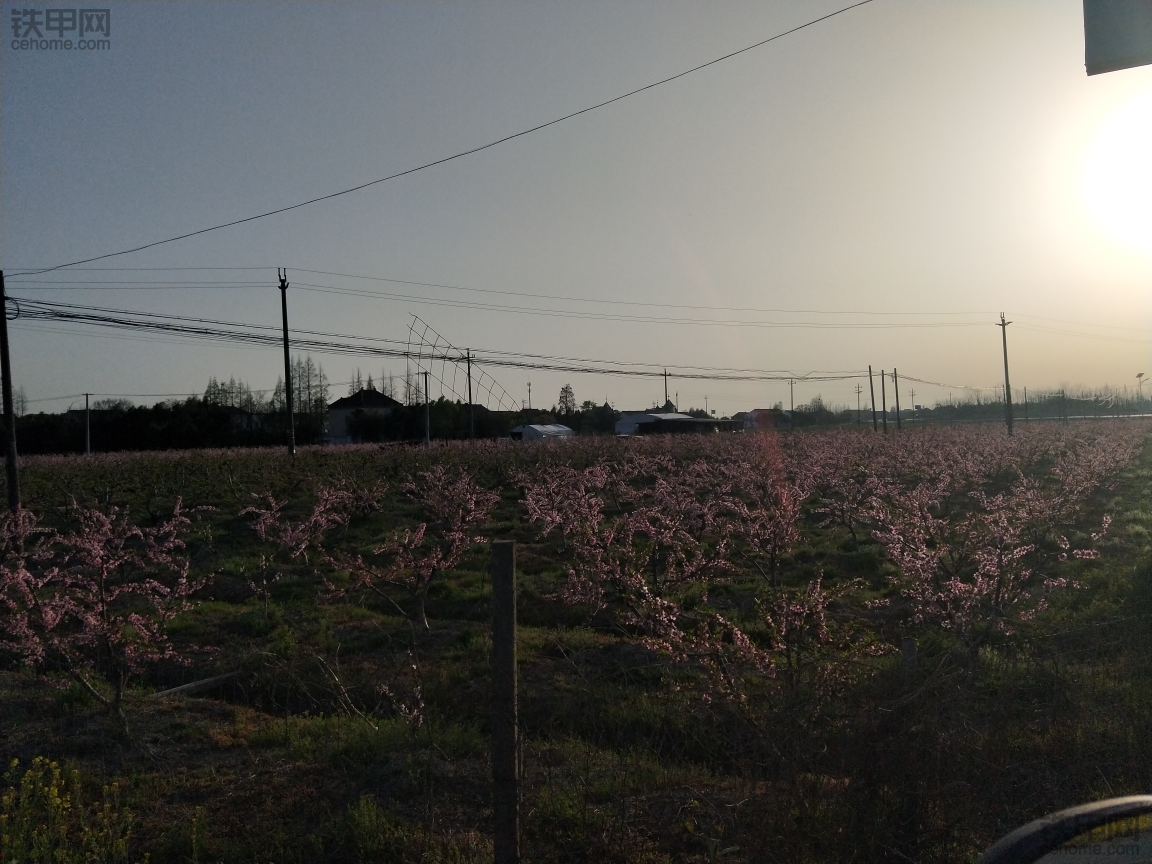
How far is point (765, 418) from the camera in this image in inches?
3260

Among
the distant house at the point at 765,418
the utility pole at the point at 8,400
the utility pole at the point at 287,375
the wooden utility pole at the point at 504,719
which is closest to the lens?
the wooden utility pole at the point at 504,719

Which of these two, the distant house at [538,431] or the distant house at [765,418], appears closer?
the distant house at [538,431]

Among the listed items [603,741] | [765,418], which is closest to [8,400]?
[603,741]

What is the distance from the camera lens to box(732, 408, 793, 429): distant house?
8206 centimetres

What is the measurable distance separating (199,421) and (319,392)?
1882 cm

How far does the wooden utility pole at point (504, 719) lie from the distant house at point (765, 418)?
77711 mm

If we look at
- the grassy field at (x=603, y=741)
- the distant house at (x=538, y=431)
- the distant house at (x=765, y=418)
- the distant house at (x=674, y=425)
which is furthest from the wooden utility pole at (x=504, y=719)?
the distant house at (x=765, y=418)

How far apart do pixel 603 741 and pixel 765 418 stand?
78898 mm

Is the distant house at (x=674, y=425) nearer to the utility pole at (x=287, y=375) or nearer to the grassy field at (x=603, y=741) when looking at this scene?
the utility pole at (x=287, y=375)

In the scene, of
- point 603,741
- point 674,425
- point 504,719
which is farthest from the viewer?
point 674,425

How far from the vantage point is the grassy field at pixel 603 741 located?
154 inches

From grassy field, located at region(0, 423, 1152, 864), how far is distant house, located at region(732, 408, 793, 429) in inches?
2843

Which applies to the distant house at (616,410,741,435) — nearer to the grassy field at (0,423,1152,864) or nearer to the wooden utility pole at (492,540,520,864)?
the grassy field at (0,423,1152,864)

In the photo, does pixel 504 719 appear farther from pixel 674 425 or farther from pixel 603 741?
pixel 674 425
